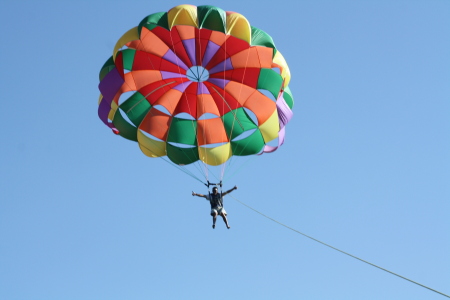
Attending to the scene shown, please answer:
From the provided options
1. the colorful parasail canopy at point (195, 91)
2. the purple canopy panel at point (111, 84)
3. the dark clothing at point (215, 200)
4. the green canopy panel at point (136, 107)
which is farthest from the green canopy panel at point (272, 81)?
the purple canopy panel at point (111, 84)

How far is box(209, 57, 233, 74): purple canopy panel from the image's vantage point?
556 inches

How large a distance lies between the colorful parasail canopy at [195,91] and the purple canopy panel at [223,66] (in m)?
0.02

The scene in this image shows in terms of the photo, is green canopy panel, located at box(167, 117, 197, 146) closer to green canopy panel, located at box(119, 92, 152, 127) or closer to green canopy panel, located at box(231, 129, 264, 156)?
green canopy panel, located at box(119, 92, 152, 127)

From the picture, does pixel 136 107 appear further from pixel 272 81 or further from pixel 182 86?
pixel 272 81

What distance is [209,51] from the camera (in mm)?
14047

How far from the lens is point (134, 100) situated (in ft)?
46.9

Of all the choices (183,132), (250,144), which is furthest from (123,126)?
(250,144)

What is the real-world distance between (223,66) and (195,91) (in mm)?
905

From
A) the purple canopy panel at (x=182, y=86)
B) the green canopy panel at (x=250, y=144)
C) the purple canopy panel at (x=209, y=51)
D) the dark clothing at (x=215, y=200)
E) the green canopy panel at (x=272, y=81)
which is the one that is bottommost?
the dark clothing at (x=215, y=200)

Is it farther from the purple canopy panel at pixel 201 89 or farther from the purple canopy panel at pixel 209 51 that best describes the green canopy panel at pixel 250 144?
the purple canopy panel at pixel 209 51

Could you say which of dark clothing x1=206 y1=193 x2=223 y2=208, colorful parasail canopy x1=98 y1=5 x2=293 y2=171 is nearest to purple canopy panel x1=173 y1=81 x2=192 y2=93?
colorful parasail canopy x1=98 y1=5 x2=293 y2=171

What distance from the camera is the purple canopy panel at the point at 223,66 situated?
556 inches

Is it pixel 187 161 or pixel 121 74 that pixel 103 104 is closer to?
pixel 121 74

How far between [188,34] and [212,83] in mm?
1304
